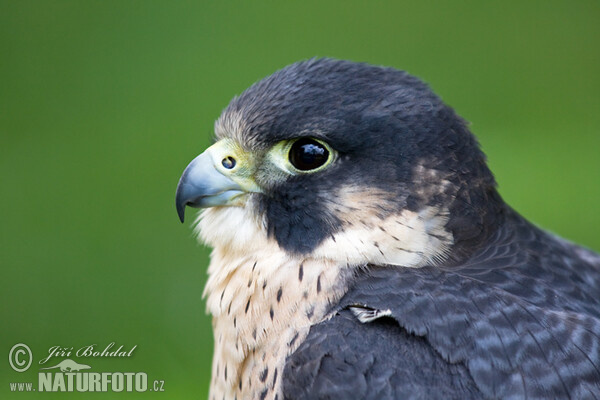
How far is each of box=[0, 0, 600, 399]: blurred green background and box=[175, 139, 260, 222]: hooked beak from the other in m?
2.05

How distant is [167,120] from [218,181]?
460cm

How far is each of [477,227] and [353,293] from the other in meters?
0.62

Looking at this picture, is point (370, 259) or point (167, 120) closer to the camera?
point (370, 259)

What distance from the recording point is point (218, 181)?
3.23 m

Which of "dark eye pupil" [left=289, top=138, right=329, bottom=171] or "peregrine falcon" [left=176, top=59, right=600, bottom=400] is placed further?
"dark eye pupil" [left=289, top=138, right=329, bottom=171]

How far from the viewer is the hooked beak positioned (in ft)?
10.6

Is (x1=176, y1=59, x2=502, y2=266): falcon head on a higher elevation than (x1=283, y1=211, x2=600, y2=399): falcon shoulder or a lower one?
higher

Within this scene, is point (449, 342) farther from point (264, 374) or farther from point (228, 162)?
point (228, 162)

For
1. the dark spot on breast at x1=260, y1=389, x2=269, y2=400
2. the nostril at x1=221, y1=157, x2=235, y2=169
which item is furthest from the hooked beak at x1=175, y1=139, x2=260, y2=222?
the dark spot on breast at x1=260, y1=389, x2=269, y2=400

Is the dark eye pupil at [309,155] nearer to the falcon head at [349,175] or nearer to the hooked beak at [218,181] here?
the falcon head at [349,175]

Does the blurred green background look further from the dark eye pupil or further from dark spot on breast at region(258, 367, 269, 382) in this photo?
the dark eye pupil

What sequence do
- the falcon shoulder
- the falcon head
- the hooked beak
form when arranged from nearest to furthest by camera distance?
the falcon shoulder < the falcon head < the hooked beak

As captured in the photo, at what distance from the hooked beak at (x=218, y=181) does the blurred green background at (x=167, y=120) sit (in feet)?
6.72

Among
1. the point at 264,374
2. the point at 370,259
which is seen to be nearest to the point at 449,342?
the point at 370,259
